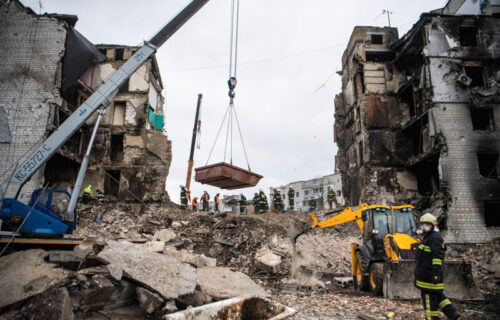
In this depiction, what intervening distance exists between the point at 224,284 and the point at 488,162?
1818 cm

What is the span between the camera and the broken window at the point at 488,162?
1625cm

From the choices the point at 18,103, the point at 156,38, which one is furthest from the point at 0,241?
the point at 18,103

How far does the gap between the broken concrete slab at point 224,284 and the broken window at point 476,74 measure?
18.9m

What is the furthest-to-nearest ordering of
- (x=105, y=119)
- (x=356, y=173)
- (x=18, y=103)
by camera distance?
(x=356, y=173) → (x=105, y=119) → (x=18, y=103)

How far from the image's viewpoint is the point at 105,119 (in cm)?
2045

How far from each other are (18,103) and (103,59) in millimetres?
6443

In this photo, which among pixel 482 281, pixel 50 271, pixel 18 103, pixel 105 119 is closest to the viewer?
pixel 50 271

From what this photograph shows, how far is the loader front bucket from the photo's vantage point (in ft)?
22.1

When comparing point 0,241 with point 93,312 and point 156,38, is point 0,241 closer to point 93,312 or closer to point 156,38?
point 93,312

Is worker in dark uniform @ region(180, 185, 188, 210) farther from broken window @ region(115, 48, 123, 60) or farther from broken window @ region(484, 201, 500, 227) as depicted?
broken window @ region(484, 201, 500, 227)

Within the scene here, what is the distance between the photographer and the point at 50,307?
13.4 ft

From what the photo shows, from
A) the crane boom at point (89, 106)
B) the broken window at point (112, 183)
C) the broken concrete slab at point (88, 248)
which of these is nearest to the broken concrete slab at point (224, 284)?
the broken concrete slab at point (88, 248)

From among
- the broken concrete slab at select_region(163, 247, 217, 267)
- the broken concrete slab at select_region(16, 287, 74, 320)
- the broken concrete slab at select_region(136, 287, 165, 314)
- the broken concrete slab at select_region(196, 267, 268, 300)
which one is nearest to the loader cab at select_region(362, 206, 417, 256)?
the broken concrete slab at select_region(196, 267, 268, 300)

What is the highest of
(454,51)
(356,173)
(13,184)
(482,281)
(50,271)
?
(454,51)
